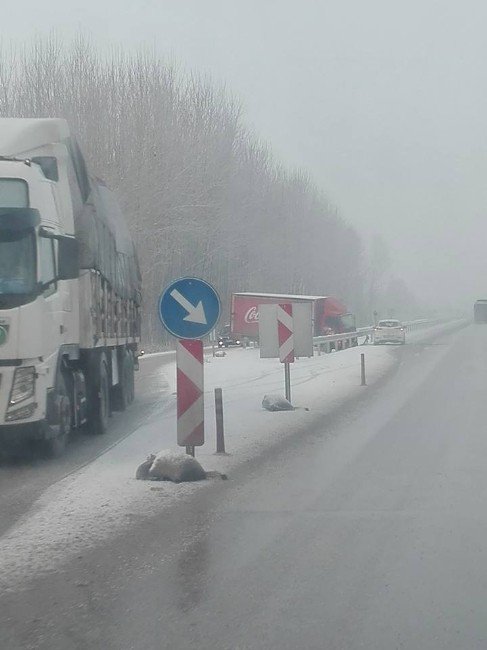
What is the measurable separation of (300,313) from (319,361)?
1667 centimetres

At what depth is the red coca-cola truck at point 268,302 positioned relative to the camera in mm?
52562

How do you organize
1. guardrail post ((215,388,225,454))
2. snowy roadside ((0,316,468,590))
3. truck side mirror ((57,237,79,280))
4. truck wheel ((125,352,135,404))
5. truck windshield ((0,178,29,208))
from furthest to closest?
truck wheel ((125,352,135,404)) < guardrail post ((215,388,225,454)) < truck side mirror ((57,237,79,280)) < truck windshield ((0,178,29,208)) < snowy roadside ((0,316,468,590))

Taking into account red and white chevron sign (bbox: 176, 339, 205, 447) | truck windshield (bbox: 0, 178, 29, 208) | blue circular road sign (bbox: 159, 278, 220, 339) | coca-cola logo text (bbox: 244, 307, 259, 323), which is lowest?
coca-cola logo text (bbox: 244, 307, 259, 323)

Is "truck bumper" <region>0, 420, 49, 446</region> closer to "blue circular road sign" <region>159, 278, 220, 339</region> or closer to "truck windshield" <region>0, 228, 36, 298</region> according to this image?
"truck windshield" <region>0, 228, 36, 298</region>

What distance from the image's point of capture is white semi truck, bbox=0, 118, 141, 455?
33.6 feet

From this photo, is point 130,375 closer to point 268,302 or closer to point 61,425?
point 61,425

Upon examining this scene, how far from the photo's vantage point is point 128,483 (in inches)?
378

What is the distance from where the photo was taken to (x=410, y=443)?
12.5 meters

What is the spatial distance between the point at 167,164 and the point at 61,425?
37.5 metres

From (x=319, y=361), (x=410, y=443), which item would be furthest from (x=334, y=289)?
(x=410, y=443)

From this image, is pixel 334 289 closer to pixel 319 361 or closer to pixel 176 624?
pixel 319 361

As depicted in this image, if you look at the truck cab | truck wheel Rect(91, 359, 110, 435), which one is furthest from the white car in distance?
the truck cab

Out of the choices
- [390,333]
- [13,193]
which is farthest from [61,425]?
[390,333]

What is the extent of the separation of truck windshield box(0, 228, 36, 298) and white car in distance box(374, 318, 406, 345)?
4298 cm
